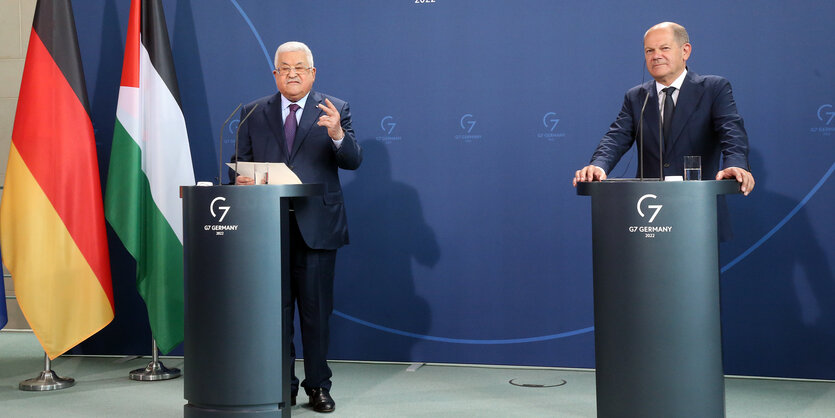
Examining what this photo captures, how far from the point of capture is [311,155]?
154 inches

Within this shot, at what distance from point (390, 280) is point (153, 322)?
1411mm

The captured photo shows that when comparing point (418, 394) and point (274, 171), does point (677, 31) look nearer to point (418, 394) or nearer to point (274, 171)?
point (274, 171)

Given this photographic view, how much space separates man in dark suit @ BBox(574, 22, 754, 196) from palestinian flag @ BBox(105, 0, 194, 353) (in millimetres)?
2524

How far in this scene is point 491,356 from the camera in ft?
16.2

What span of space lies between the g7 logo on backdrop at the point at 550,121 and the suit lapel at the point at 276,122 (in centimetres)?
162

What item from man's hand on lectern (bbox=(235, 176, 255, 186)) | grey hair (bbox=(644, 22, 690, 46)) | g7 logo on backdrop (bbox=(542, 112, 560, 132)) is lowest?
man's hand on lectern (bbox=(235, 176, 255, 186))

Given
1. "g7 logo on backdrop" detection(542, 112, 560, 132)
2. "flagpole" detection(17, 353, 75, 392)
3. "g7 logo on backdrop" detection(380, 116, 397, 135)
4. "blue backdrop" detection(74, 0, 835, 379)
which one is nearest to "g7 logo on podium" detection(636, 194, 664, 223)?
"blue backdrop" detection(74, 0, 835, 379)

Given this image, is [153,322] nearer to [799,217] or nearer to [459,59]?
[459,59]

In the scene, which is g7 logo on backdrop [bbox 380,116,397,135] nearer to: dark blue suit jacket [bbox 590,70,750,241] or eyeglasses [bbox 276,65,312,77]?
eyeglasses [bbox 276,65,312,77]

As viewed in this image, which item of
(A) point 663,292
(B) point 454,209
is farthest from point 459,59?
(A) point 663,292

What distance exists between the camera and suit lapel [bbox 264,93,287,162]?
12.9 ft

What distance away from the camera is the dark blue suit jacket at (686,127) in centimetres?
358

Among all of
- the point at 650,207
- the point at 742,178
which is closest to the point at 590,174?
the point at 650,207

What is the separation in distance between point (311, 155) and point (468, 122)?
4.26 feet
